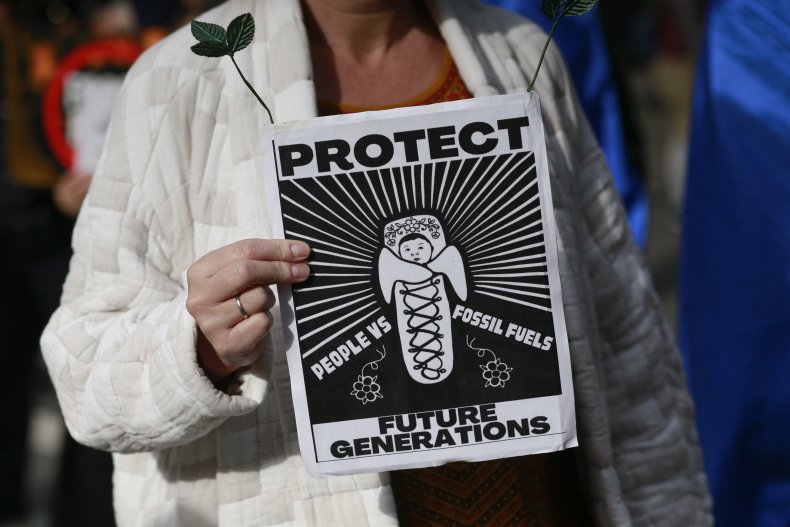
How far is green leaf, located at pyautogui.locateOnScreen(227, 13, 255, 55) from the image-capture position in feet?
4.35

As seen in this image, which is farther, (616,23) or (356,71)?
(616,23)

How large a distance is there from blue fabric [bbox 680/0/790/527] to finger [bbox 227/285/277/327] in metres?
1.52

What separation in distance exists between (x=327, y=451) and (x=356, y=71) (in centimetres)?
58

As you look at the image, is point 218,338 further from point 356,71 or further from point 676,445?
point 676,445

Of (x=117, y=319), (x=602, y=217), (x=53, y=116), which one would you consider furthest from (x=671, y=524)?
(x=53, y=116)

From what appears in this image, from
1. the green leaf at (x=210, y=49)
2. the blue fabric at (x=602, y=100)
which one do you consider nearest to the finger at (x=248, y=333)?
the green leaf at (x=210, y=49)

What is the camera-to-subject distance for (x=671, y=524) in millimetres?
1805

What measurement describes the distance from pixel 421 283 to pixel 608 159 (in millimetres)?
2099

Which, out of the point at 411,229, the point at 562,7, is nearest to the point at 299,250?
the point at 411,229

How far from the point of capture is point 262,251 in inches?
52.1

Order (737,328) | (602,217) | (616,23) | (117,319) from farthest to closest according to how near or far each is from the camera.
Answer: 1. (616,23)
2. (737,328)
3. (602,217)
4. (117,319)

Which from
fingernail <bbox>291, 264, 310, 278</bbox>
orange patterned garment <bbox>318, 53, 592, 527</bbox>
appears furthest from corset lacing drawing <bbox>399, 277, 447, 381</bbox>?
orange patterned garment <bbox>318, 53, 592, 527</bbox>

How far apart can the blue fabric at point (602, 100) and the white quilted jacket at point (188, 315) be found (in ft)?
5.51

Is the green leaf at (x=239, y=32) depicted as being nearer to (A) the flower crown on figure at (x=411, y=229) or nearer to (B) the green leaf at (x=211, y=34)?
(B) the green leaf at (x=211, y=34)
